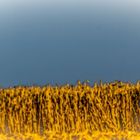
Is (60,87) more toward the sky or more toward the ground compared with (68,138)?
more toward the sky

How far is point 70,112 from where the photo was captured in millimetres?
18672

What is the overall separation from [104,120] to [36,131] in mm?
1876

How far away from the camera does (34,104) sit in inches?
738

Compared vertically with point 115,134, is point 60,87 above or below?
above

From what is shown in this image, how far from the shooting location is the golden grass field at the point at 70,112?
1859cm

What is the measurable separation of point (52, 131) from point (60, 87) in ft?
4.05

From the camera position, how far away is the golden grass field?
18.6 meters

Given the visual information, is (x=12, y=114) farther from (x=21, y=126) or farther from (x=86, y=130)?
(x=86, y=130)

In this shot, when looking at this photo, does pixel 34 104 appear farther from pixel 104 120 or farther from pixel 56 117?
pixel 104 120

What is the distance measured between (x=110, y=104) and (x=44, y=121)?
73.0 inches

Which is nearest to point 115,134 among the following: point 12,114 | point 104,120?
point 104,120

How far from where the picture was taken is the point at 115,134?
60.8 ft

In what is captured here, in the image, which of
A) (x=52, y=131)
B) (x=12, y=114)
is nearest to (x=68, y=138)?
(x=52, y=131)

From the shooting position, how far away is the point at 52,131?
61.0ft
